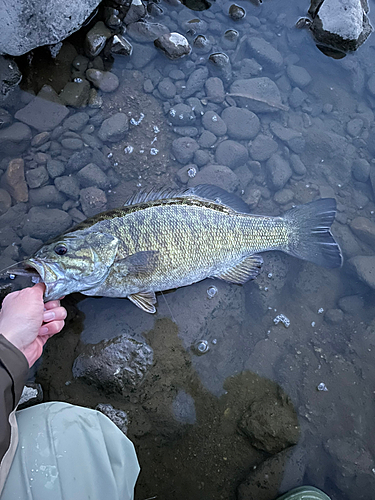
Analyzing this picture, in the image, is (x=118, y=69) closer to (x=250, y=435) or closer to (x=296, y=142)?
(x=296, y=142)

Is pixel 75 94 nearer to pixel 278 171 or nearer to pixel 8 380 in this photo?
pixel 278 171

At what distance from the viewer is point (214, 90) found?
4844 millimetres

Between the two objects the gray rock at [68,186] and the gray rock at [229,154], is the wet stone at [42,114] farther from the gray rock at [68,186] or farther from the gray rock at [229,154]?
the gray rock at [229,154]

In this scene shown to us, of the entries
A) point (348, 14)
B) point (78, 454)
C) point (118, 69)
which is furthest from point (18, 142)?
point (348, 14)

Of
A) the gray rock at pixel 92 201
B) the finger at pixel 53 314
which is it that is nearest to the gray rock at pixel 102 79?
the gray rock at pixel 92 201

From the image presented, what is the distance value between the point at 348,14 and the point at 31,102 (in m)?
4.39

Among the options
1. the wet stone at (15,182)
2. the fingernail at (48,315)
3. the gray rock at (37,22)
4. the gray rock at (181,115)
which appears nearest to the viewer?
the fingernail at (48,315)

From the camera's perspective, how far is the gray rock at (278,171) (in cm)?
478

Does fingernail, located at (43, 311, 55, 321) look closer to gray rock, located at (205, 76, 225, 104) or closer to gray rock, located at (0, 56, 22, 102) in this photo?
gray rock, located at (0, 56, 22, 102)

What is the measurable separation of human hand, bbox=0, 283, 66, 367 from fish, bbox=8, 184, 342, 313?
0.28m

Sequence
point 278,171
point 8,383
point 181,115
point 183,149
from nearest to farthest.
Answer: point 8,383 → point 183,149 → point 181,115 → point 278,171

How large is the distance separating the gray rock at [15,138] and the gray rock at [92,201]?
88cm

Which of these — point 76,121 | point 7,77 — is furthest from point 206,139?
point 7,77

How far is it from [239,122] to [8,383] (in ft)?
13.6
